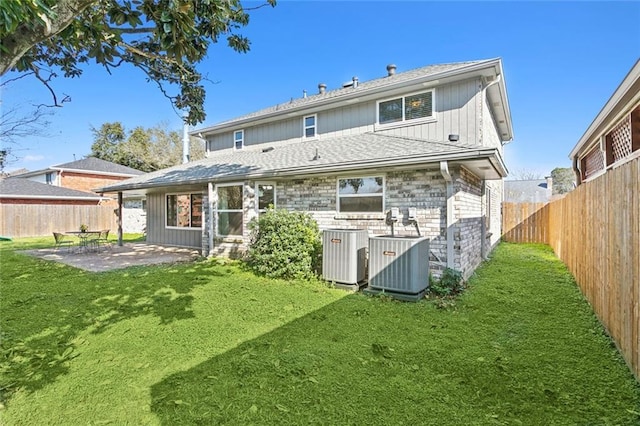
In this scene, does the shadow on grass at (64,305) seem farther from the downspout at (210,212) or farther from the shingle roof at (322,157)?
the shingle roof at (322,157)

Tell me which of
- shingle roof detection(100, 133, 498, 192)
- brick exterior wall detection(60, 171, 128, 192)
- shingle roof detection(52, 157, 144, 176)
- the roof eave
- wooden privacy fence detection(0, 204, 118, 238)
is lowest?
wooden privacy fence detection(0, 204, 118, 238)

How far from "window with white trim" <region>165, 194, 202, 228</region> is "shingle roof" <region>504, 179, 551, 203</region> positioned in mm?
33300

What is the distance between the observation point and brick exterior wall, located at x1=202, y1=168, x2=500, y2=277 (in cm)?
693

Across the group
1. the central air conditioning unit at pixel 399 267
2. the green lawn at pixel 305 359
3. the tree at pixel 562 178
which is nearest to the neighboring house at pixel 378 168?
the central air conditioning unit at pixel 399 267

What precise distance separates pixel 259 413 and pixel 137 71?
728cm

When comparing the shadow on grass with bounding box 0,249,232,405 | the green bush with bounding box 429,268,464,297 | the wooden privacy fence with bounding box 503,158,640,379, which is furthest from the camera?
the green bush with bounding box 429,268,464,297

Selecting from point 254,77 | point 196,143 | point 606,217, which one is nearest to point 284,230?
point 606,217

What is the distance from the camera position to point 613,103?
6629 mm

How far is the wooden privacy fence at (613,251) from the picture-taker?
3.31 metres

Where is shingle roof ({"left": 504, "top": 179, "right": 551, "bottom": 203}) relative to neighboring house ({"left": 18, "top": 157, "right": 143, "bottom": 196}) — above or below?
below

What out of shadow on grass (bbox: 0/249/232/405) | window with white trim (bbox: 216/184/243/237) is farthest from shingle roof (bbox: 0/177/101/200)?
window with white trim (bbox: 216/184/243/237)

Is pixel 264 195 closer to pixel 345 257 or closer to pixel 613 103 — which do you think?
pixel 345 257

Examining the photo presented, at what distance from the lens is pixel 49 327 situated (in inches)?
194

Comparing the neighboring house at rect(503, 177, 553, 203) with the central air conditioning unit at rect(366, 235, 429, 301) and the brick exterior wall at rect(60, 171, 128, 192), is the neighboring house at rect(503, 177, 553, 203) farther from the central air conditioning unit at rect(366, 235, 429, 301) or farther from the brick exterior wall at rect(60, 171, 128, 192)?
the brick exterior wall at rect(60, 171, 128, 192)
